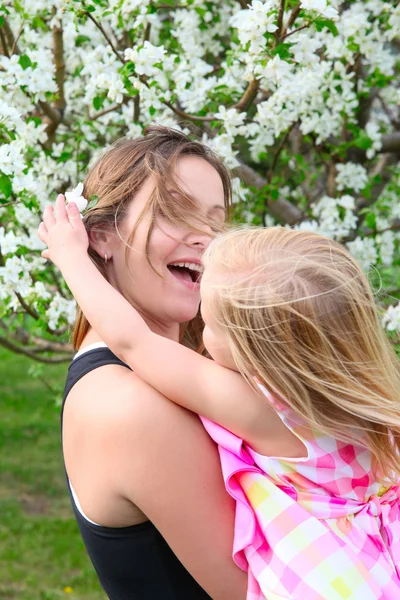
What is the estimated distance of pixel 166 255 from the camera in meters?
1.99

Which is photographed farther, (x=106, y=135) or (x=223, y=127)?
(x=106, y=135)

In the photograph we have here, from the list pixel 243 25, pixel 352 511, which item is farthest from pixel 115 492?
pixel 243 25

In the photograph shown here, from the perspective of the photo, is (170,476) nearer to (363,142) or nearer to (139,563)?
(139,563)

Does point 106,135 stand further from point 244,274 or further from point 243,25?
point 244,274

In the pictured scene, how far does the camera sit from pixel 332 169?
13.5 feet

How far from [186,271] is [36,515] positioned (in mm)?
4353

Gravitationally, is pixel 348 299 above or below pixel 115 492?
above

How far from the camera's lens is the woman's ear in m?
2.08

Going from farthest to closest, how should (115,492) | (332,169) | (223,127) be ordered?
(332,169) → (223,127) → (115,492)

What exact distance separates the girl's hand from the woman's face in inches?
4.2

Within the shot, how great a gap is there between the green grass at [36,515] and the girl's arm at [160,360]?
10.7 ft

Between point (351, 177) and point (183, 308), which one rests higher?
point (183, 308)

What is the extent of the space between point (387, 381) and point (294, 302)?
278 mm

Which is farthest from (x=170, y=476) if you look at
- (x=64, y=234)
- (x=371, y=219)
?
(x=371, y=219)
